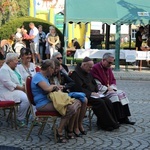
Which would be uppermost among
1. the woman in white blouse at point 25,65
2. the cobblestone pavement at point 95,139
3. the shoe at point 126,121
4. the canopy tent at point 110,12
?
the canopy tent at point 110,12

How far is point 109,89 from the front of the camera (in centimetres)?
924

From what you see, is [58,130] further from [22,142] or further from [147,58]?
[147,58]

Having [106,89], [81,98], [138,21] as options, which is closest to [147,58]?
[138,21]

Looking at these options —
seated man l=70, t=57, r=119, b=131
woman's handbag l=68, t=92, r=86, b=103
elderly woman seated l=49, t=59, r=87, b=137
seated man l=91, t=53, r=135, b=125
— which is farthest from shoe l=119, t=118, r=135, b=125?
woman's handbag l=68, t=92, r=86, b=103

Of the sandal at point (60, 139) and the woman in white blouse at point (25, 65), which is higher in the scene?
the woman in white blouse at point (25, 65)

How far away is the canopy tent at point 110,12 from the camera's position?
2084cm

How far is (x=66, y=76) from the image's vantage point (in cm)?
863

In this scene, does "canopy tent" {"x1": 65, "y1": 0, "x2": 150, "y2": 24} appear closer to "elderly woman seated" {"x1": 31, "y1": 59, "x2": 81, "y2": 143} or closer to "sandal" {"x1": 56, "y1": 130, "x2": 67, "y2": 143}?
"elderly woman seated" {"x1": 31, "y1": 59, "x2": 81, "y2": 143}

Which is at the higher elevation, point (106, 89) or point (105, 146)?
point (106, 89)

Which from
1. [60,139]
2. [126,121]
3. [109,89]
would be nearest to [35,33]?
[109,89]

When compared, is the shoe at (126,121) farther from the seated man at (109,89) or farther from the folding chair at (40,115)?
the folding chair at (40,115)

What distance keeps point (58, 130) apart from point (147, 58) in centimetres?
1390

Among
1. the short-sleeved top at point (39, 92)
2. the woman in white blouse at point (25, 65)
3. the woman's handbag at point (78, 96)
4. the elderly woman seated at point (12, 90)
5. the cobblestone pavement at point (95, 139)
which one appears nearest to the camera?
the cobblestone pavement at point (95, 139)

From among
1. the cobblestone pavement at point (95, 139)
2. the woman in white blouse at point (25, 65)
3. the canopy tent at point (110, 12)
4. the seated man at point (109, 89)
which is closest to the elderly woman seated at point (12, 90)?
the cobblestone pavement at point (95, 139)
